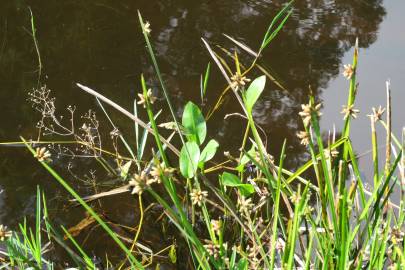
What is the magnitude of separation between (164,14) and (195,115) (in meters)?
2.23

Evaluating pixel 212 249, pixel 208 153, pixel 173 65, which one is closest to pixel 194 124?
pixel 208 153

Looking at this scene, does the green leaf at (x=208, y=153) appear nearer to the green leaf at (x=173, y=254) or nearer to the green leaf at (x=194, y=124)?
the green leaf at (x=194, y=124)

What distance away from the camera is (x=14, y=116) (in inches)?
111

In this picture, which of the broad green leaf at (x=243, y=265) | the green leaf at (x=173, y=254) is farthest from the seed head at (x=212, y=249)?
the green leaf at (x=173, y=254)

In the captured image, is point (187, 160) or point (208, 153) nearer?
point (187, 160)

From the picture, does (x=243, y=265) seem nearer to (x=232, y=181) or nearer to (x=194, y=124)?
(x=232, y=181)

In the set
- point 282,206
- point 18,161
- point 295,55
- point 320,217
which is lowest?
point 18,161

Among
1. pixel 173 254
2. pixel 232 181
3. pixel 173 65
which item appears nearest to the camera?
pixel 232 181

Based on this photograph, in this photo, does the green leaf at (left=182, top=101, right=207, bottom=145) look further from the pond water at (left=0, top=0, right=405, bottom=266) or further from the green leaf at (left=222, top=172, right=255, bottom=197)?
the pond water at (left=0, top=0, right=405, bottom=266)

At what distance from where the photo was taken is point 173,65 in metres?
3.12

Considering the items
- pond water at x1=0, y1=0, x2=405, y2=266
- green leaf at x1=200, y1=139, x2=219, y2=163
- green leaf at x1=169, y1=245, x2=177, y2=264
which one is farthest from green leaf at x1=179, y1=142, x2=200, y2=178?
pond water at x1=0, y1=0, x2=405, y2=266

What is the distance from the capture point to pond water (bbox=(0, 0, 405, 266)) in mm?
2492

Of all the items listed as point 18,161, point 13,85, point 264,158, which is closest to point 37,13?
point 13,85

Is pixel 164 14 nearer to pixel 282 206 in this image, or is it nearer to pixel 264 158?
pixel 282 206
